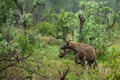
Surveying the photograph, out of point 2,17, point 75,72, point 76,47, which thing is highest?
point 2,17

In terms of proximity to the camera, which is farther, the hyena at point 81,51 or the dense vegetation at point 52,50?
the hyena at point 81,51

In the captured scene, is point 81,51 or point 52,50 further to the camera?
point 52,50

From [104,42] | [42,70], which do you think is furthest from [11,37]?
[104,42]

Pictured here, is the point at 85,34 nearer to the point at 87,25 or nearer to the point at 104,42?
the point at 87,25

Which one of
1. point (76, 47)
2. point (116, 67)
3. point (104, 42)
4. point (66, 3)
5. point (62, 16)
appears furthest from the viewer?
point (66, 3)

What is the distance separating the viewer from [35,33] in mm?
22375

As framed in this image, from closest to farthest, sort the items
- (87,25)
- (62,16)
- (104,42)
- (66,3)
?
(87,25)
(104,42)
(62,16)
(66,3)

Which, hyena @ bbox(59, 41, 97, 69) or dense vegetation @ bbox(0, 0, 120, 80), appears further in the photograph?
hyena @ bbox(59, 41, 97, 69)

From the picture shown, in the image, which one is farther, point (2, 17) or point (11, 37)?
point (11, 37)

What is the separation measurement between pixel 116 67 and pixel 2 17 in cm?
763

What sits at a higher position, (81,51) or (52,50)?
(81,51)

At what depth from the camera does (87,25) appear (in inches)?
776

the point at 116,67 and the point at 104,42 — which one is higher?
Answer: the point at 116,67

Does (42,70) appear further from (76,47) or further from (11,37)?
(11,37)
